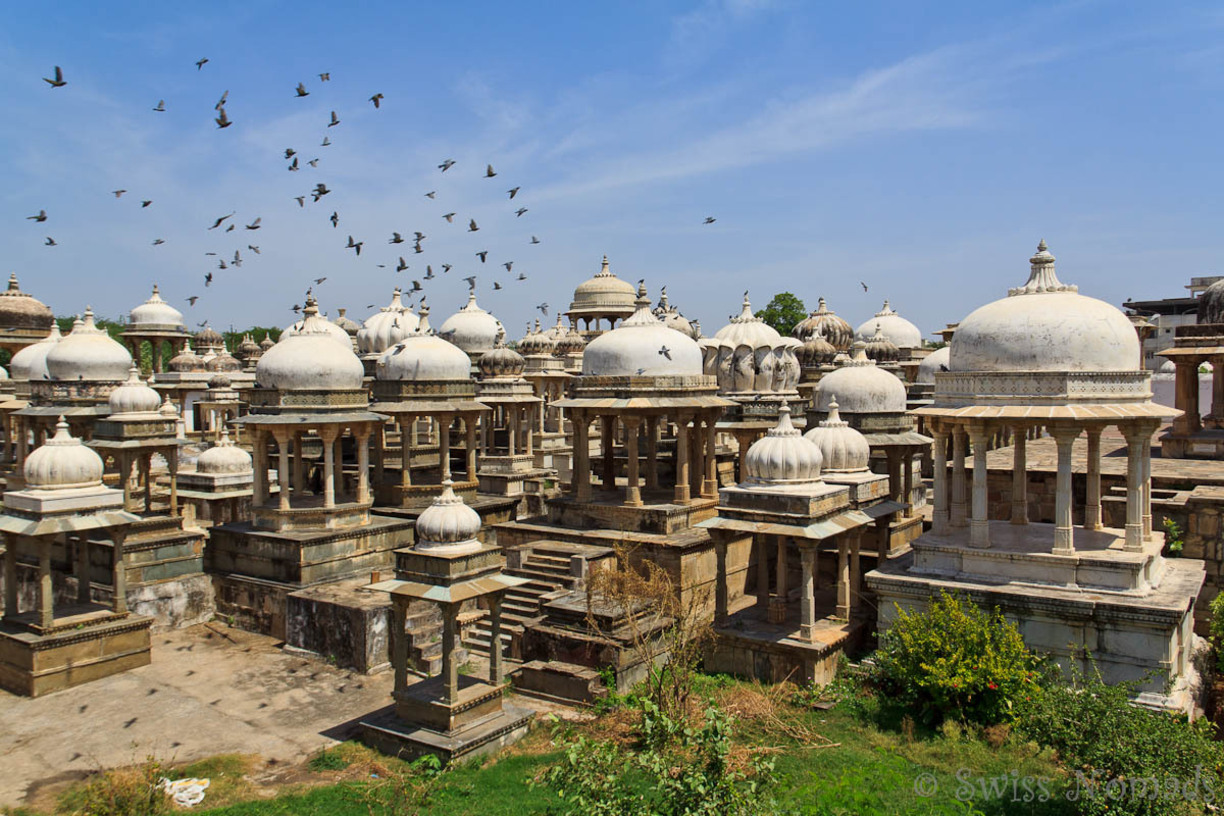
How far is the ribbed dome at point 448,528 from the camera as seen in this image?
13.9 m

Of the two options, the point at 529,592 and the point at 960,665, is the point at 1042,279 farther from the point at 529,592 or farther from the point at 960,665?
the point at 529,592

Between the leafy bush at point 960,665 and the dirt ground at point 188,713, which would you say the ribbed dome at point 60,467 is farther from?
the leafy bush at point 960,665

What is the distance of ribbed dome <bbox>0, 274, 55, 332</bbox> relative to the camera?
3662 cm

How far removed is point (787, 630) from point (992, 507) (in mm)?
9031

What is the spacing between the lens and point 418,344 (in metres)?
24.6

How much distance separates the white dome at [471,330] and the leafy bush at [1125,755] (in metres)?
25.4

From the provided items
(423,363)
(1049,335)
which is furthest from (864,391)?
(423,363)

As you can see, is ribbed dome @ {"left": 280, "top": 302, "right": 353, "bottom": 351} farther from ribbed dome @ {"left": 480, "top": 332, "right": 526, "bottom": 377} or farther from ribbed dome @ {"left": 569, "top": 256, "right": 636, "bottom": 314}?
ribbed dome @ {"left": 569, "top": 256, "right": 636, "bottom": 314}

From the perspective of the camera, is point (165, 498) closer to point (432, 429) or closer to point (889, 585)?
point (432, 429)

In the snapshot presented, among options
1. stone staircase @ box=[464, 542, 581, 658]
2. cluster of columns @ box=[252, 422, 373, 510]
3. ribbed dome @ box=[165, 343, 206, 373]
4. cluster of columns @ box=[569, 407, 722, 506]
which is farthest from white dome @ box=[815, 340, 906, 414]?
ribbed dome @ box=[165, 343, 206, 373]

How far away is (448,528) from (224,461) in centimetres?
1247

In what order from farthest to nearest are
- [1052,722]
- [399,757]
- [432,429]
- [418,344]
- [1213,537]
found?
[432,429] < [418,344] < [1213,537] < [399,757] < [1052,722]

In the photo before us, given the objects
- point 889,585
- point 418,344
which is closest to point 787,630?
point 889,585

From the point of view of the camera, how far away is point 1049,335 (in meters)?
14.6
